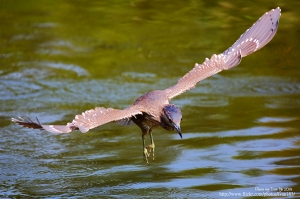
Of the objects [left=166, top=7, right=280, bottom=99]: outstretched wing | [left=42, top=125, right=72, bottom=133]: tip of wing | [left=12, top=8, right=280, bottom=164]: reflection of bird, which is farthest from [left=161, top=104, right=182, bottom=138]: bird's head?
[left=42, top=125, right=72, bottom=133]: tip of wing


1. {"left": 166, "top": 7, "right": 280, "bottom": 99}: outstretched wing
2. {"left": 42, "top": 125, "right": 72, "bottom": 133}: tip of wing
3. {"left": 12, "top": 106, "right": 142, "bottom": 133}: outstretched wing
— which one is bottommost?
{"left": 42, "top": 125, "right": 72, "bottom": 133}: tip of wing

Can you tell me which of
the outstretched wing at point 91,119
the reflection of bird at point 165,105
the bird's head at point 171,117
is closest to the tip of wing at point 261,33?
the reflection of bird at point 165,105

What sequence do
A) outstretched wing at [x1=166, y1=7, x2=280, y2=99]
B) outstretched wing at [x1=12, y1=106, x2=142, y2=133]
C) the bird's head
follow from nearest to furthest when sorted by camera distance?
1. outstretched wing at [x1=12, y1=106, x2=142, y2=133]
2. the bird's head
3. outstretched wing at [x1=166, y1=7, x2=280, y2=99]

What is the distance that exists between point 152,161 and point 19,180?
1.41 meters

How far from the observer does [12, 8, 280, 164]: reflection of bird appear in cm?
624

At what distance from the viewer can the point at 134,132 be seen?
9.08 meters

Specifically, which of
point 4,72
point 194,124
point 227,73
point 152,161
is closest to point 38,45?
point 4,72

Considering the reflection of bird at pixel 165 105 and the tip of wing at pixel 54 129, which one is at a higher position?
the reflection of bird at pixel 165 105

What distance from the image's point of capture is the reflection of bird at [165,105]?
20.5ft

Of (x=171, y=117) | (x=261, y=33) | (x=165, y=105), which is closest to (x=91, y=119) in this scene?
(x=171, y=117)

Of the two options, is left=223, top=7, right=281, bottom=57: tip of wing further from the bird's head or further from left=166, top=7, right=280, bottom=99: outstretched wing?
the bird's head

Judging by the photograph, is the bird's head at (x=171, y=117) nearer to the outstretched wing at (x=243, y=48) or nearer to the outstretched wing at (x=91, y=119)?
the outstretched wing at (x=91, y=119)

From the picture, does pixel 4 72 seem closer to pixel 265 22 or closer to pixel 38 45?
pixel 38 45

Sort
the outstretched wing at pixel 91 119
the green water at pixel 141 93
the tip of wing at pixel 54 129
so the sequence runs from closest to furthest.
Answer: the tip of wing at pixel 54 129 < the outstretched wing at pixel 91 119 < the green water at pixel 141 93
